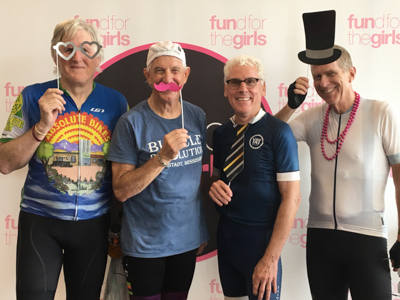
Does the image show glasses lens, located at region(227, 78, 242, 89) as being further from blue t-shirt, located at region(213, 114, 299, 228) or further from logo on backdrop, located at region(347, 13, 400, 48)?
logo on backdrop, located at region(347, 13, 400, 48)

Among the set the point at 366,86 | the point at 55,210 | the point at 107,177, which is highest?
the point at 366,86

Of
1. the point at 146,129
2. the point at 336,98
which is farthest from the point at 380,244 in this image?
the point at 146,129

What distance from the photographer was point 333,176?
4.94 ft

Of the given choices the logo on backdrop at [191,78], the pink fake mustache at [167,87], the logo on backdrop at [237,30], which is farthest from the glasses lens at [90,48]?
the logo on backdrop at [237,30]

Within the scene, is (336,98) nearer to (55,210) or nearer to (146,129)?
(146,129)

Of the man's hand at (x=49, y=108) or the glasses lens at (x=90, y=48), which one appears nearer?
the man's hand at (x=49, y=108)

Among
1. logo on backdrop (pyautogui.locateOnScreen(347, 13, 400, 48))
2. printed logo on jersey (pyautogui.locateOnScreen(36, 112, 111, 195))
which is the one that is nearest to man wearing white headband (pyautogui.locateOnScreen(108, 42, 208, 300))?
printed logo on jersey (pyautogui.locateOnScreen(36, 112, 111, 195))

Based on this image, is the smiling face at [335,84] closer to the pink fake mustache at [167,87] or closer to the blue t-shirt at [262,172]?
the blue t-shirt at [262,172]

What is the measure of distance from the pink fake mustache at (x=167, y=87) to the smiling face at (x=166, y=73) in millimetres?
23

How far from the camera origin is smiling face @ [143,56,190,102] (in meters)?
1.38

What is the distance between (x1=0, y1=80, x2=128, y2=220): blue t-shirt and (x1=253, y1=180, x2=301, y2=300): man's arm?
731 mm

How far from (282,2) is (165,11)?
67cm

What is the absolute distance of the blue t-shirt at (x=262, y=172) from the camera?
1342 millimetres

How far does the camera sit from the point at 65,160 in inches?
55.2
